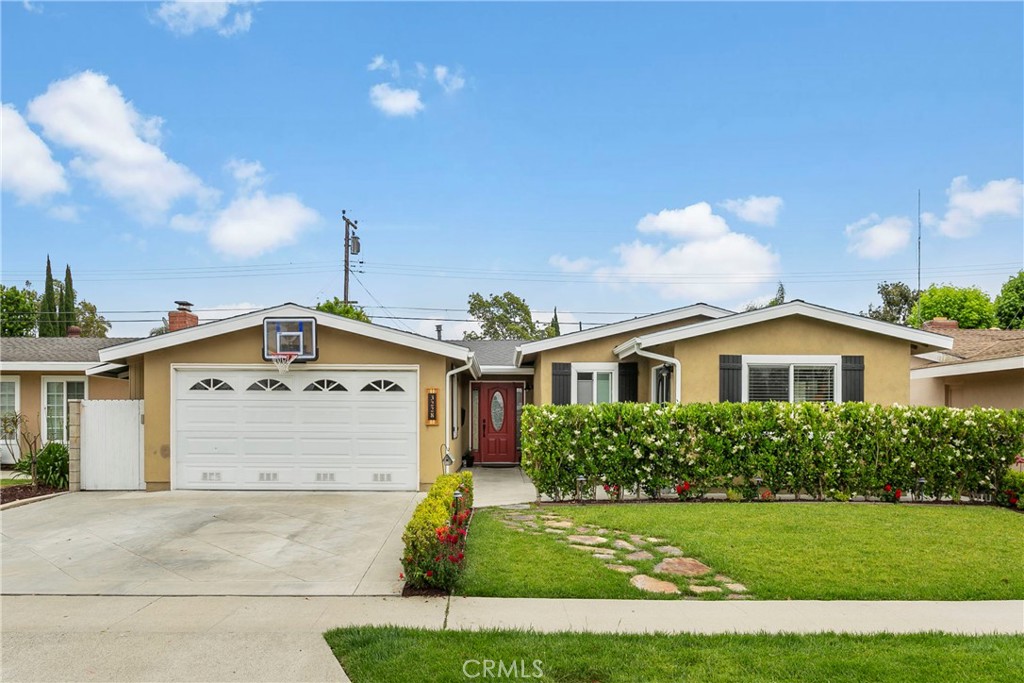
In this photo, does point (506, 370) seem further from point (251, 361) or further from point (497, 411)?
point (251, 361)

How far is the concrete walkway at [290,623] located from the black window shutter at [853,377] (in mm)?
6036

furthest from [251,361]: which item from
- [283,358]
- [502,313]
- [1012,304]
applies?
[1012,304]

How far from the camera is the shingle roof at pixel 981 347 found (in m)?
12.1

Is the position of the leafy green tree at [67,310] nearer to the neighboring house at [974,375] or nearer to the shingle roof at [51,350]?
the shingle roof at [51,350]

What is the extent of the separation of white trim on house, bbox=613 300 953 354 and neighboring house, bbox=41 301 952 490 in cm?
3

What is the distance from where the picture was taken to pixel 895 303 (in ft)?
143

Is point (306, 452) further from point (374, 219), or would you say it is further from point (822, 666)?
point (374, 219)

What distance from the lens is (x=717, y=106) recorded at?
55.0 ft

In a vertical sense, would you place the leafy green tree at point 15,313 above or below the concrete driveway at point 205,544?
above

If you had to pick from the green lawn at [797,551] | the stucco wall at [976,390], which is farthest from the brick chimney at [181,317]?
the stucco wall at [976,390]

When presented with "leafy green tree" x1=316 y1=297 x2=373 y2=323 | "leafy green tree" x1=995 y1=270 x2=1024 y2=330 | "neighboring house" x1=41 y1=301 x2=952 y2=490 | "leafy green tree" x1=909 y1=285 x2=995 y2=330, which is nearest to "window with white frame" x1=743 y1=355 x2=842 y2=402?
"neighboring house" x1=41 y1=301 x2=952 y2=490

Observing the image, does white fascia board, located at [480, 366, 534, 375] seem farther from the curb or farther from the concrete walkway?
the concrete walkway

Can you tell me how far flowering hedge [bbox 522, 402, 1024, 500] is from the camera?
30.5 ft

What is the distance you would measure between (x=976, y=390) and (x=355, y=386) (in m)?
13.7
